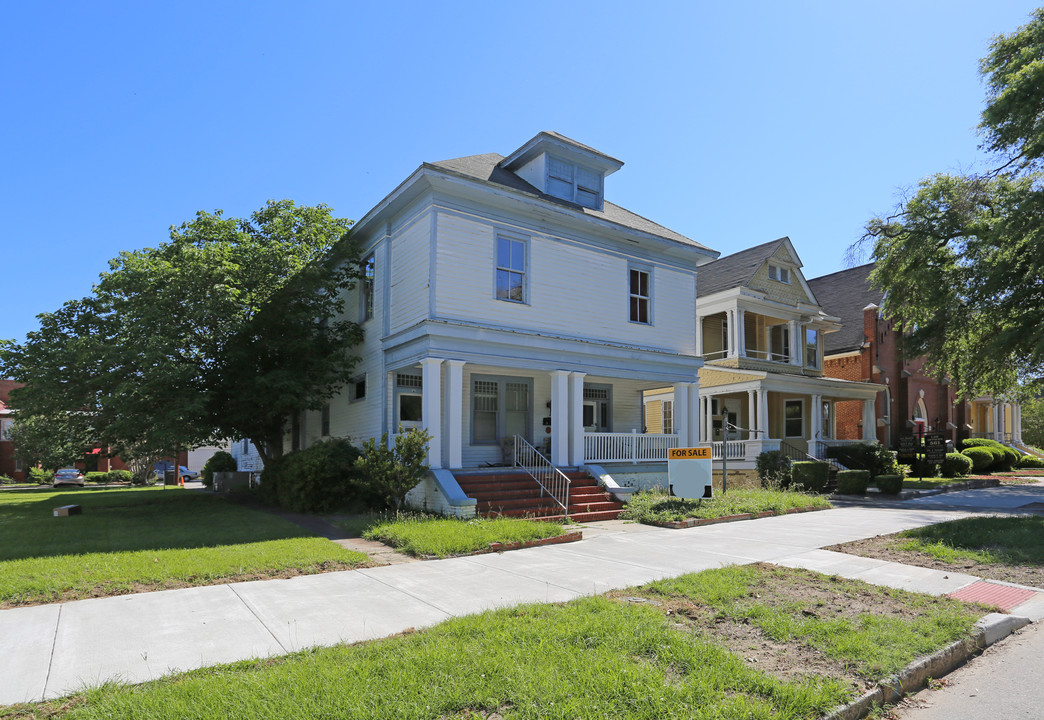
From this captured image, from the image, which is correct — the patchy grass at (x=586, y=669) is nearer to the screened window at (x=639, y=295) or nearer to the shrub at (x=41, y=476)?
the screened window at (x=639, y=295)

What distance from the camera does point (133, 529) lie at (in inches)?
495

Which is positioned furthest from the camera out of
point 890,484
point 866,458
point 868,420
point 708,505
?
point 868,420

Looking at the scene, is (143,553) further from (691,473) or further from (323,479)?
(691,473)

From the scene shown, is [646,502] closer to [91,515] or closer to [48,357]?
[91,515]

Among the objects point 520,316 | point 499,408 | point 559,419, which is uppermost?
point 520,316

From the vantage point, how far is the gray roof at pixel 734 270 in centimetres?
2678

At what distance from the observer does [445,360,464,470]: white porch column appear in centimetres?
1484

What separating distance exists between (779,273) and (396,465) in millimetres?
21491

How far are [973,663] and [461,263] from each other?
12355mm

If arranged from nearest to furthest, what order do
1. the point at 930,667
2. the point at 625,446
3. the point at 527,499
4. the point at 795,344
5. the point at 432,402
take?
the point at 930,667 → the point at 527,499 → the point at 432,402 → the point at 625,446 → the point at 795,344

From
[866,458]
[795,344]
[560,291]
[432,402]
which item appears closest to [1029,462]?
[866,458]

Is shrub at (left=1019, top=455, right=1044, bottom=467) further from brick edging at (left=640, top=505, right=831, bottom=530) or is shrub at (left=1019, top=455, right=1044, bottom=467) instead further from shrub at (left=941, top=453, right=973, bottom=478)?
brick edging at (left=640, top=505, right=831, bottom=530)

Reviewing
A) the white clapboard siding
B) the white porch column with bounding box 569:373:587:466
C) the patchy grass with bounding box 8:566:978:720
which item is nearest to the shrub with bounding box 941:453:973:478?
the white clapboard siding

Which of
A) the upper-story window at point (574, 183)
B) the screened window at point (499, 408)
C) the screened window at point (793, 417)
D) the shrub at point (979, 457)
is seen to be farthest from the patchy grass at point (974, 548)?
the shrub at point (979, 457)
